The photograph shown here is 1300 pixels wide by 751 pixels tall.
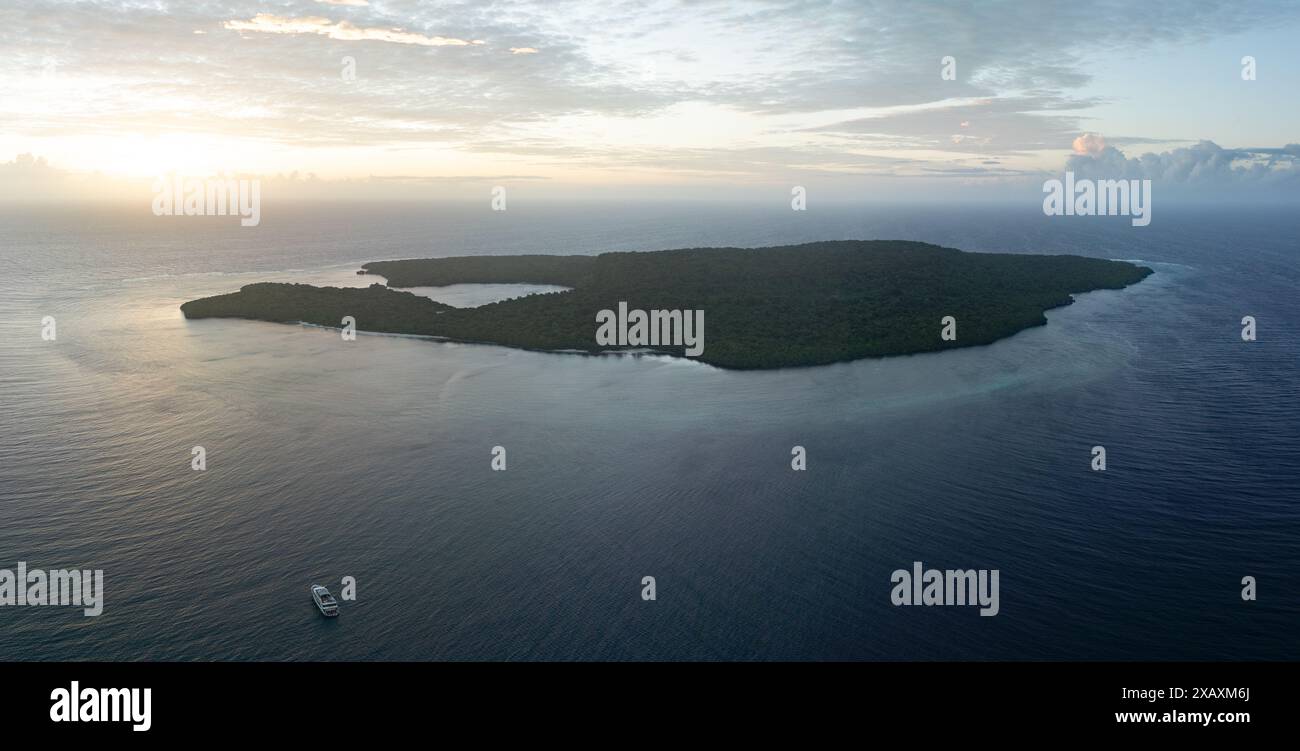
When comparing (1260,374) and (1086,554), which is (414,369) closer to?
(1086,554)

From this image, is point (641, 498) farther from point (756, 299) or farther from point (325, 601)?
point (756, 299)

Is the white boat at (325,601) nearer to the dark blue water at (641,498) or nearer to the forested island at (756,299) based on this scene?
the dark blue water at (641,498)

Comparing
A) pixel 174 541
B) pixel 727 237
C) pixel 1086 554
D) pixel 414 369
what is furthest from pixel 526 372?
pixel 727 237

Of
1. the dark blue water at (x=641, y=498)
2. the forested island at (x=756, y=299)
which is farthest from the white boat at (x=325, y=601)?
the forested island at (x=756, y=299)

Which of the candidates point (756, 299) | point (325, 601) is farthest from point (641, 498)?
point (756, 299)
